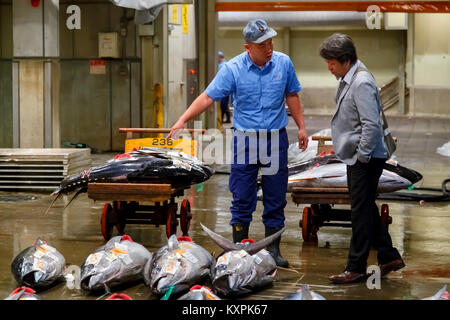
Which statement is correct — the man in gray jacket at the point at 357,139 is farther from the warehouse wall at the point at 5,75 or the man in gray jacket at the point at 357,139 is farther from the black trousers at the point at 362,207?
the warehouse wall at the point at 5,75

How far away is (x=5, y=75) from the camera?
1739 cm

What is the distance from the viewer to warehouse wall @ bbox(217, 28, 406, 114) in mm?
30812

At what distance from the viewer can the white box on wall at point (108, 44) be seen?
16625 millimetres

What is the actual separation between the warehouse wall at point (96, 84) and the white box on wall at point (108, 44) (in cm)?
30

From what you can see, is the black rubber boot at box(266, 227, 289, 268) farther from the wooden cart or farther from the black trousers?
the wooden cart

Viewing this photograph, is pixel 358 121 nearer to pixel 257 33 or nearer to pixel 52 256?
pixel 257 33

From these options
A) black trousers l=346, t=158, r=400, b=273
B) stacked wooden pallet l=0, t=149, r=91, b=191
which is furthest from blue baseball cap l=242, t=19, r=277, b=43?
stacked wooden pallet l=0, t=149, r=91, b=191

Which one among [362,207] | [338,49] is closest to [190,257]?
[362,207]

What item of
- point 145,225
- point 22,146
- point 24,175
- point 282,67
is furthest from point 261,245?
point 22,146

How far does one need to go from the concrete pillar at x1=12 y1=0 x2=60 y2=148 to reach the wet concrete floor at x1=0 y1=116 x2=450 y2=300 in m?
1.56

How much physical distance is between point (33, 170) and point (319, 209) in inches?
204

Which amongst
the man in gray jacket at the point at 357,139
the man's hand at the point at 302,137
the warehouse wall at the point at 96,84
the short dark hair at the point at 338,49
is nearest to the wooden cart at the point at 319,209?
the man's hand at the point at 302,137

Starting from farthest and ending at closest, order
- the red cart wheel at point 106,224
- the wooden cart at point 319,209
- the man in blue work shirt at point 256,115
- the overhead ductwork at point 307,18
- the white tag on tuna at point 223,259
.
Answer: the overhead ductwork at point 307,18, the red cart wheel at point 106,224, the wooden cart at point 319,209, the man in blue work shirt at point 256,115, the white tag on tuna at point 223,259
